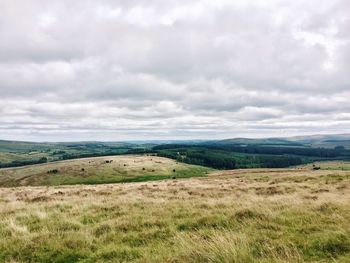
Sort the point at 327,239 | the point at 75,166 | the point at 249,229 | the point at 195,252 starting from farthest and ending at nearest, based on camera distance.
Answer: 1. the point at 75,166
2. the point at 249,229
3. the point at 327,239
4. the point at 195,252

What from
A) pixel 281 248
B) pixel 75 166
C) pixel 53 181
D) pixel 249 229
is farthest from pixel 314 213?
pixel 75 166

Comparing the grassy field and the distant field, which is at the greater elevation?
the grassy field

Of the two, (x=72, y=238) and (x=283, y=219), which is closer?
(x=72, y=238)

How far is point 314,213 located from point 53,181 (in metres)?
161

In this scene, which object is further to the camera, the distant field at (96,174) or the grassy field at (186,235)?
the distant field at (96,174)

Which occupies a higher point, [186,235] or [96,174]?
[186,235]

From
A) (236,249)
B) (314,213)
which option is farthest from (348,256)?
(314,213)

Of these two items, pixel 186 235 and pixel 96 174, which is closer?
pixel 186 235

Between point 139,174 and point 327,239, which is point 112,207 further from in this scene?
point 139,174

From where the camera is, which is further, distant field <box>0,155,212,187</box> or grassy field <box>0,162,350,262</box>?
distant field <box>0,155,212,187</box>

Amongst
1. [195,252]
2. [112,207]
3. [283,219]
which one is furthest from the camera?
[112,207]

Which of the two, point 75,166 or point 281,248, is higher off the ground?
point 281,248

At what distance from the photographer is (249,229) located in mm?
10172

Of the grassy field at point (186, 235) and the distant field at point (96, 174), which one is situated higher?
the grassy field at point (186, 235)
